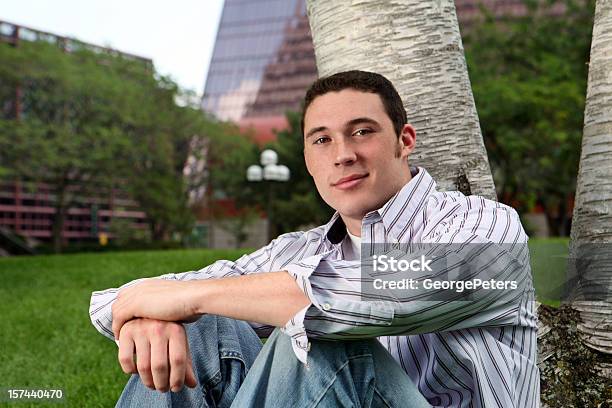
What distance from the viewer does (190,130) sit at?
30672 mm

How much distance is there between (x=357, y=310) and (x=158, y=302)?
640 millimetres

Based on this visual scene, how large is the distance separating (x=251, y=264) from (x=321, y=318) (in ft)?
3.22

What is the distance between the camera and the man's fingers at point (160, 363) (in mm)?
2031

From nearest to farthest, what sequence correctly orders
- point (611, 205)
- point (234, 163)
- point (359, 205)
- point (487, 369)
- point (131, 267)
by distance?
point (487, 369) < point (359, 205) < point (611, 205) < point (131, 267) < point (234, 163)

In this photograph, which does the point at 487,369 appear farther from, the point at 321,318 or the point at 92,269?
the point at 92,269

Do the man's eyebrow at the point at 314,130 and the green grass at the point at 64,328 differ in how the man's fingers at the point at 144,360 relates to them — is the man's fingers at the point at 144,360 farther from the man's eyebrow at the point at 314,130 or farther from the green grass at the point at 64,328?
the green grass at the point at 64,328

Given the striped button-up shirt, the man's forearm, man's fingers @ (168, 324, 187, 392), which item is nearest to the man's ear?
the striped button-up shirt

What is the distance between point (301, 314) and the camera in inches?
70.9

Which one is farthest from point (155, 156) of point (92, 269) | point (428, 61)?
point (428, 61)

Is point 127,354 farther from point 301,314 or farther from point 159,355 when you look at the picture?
point 301,314

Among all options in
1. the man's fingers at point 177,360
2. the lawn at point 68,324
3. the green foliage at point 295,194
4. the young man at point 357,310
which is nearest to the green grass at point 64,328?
the lawn at point 68,324

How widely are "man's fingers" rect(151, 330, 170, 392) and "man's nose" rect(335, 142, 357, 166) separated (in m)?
0.80

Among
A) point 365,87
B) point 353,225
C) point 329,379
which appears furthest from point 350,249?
point 329,379

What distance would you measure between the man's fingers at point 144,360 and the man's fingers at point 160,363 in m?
0.03
